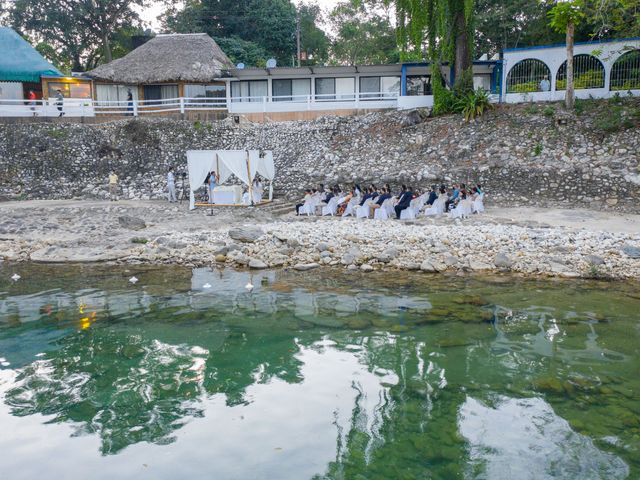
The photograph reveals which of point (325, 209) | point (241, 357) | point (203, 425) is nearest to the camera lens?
point (203, 425)

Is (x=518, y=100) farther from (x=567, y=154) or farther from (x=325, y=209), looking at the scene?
(x=325, y=209)

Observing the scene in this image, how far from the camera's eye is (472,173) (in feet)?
66.8

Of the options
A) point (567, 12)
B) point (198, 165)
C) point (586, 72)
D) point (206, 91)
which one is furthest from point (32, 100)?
point (586, 72)

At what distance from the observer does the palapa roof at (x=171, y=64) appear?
2861cm

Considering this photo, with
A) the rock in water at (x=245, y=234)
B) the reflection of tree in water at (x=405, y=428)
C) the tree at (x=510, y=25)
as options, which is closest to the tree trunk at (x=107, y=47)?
the tree at (x=510, y=25)

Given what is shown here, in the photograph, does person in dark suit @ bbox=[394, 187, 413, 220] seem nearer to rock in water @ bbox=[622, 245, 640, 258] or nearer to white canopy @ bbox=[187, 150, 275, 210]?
white canopy @ bbox=[187, 150, 275, 210]

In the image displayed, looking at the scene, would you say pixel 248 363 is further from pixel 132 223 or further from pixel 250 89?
pixel 250 89

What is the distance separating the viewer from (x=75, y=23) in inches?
1447

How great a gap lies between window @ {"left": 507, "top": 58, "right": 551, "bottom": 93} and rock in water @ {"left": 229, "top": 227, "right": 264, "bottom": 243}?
14.5 metres

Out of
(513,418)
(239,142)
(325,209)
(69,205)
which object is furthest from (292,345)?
(239,142)

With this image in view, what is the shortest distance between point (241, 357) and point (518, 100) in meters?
19.3

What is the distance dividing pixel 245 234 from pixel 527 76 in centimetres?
1560

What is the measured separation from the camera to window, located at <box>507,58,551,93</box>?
79.1 feet

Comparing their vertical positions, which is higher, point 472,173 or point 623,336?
point 472,173
